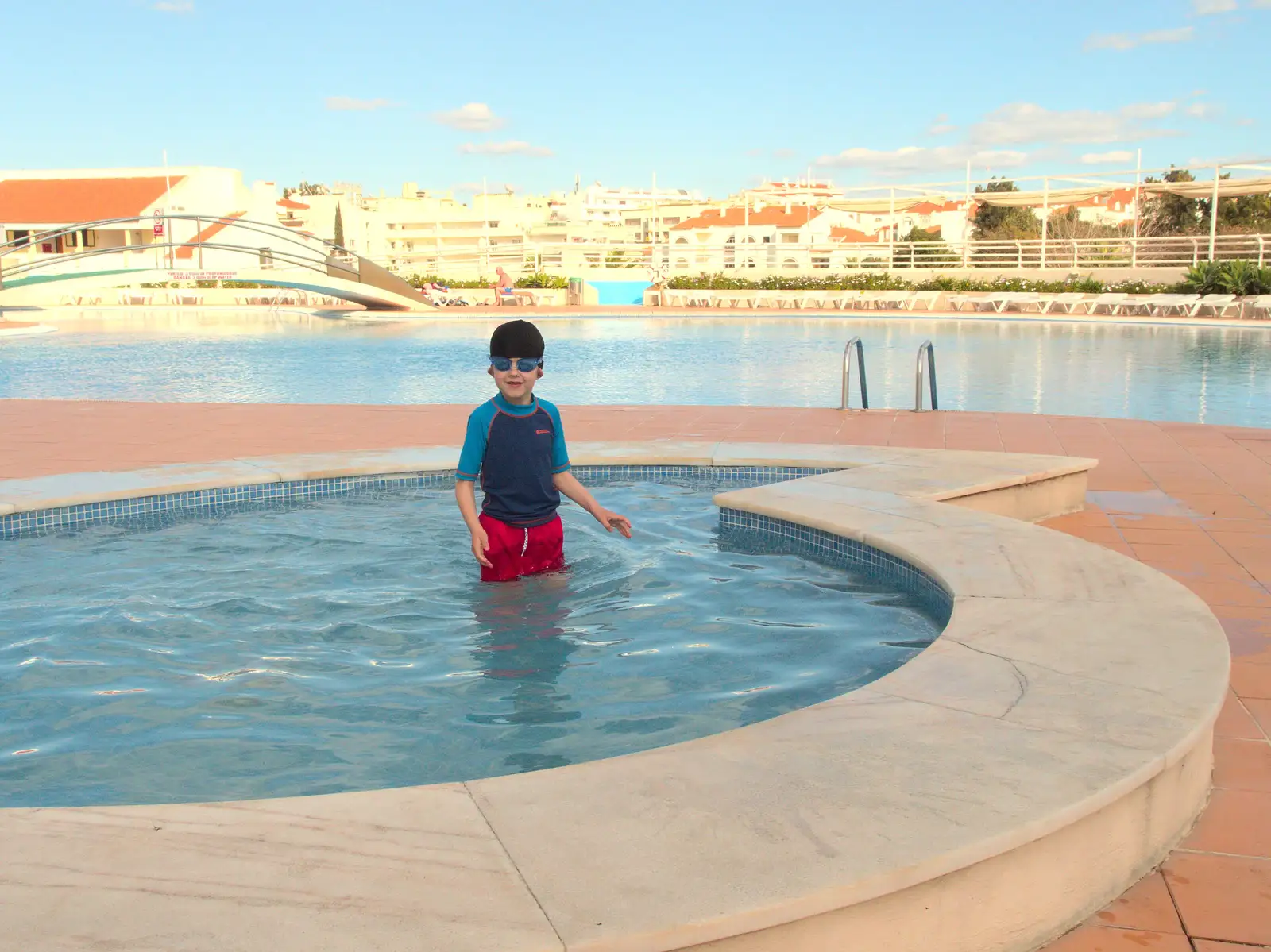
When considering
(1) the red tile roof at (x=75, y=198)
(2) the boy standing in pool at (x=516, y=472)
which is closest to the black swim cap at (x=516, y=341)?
(2) the boy standing in pool at (x=516, y=472)

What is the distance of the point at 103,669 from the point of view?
3957mm

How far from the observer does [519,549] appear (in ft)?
15.5

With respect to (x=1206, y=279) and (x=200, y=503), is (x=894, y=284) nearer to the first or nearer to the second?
(x=1206, y=279)

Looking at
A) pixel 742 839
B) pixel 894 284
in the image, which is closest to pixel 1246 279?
pixel 894 284

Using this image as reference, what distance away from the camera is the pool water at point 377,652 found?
3287 mm

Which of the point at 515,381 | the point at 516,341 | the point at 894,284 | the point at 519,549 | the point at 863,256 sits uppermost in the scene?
the point at 863,256

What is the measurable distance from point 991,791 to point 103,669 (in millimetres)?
3112

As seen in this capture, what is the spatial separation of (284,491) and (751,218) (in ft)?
269

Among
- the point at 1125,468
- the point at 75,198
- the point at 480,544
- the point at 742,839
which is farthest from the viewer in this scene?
the point at 75,198

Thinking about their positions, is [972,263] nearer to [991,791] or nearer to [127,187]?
[991,791]

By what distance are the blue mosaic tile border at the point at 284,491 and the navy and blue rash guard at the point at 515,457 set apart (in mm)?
2180

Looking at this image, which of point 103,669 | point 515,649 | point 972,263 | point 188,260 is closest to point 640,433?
point 515,649

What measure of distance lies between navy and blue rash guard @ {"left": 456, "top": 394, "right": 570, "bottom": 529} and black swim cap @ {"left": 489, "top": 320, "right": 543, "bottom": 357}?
8.2 inches

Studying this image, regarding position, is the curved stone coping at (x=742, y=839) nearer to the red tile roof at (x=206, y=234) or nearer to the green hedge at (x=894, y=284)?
the green hedge at (x=894, y=284)
